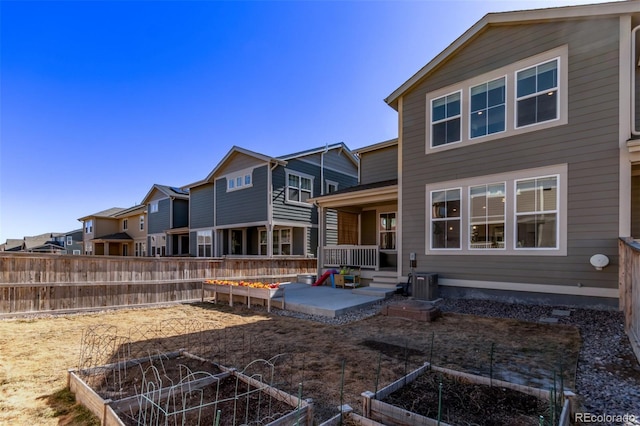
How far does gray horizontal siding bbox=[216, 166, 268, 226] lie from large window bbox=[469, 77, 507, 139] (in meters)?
9.94

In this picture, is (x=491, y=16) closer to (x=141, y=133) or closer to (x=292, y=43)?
(x=292, y=43)

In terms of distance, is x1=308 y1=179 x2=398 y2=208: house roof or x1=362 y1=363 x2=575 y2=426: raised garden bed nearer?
x1=362 y1=363 x2=575 y2=426: raised garden bed

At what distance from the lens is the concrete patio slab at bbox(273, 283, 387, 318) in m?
7.53

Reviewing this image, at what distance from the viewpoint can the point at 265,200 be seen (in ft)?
51.3

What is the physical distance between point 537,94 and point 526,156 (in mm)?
1479

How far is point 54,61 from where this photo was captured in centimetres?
1242

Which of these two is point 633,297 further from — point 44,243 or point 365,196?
point 44,243

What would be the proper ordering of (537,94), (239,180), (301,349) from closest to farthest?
(301,349) → (537,94) → (239,180)

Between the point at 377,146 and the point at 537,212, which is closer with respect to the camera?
the point at 537,212

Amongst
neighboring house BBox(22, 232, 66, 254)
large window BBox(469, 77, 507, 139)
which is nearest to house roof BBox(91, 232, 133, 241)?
neighboring house BBox(22, 232, 66, 254)

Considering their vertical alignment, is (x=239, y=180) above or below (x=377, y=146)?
below

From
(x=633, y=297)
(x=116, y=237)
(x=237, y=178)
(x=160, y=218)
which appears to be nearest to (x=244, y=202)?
(x=237, y=178)

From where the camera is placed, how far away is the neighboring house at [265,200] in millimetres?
15852

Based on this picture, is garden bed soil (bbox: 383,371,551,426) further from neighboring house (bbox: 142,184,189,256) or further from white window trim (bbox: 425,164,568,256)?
neighboring house (bbox: 142,184,189,256)
